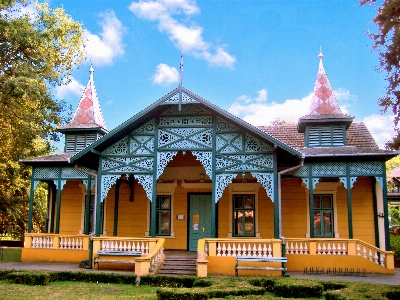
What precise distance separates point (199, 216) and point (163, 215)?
150 cm

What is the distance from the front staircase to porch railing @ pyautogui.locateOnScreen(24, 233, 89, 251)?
3.45 meters

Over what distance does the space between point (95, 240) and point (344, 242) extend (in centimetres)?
829

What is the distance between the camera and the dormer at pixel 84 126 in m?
18.8

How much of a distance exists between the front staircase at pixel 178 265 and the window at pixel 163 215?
2.60 m

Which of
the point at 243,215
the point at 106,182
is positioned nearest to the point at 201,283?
the point at 106,182

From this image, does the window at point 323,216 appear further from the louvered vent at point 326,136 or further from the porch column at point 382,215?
the louvered vent at point 326,136

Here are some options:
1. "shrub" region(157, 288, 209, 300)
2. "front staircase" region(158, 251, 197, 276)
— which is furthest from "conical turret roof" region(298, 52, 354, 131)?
"shrub" region(157, 288, 209, 300)

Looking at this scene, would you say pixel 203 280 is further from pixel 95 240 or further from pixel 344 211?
pixel 344 211

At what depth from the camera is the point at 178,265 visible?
13.6m

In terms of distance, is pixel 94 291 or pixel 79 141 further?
pixel 79 141

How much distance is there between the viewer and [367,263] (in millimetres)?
13641

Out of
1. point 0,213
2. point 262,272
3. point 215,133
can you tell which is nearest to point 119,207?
point 215,133

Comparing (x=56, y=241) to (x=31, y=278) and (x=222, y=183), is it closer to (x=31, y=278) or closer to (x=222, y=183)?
(x=31, y=278)

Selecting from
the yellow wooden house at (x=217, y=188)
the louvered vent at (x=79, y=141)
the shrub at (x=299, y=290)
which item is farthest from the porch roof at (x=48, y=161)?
the shrub at (x=299, y=290)
